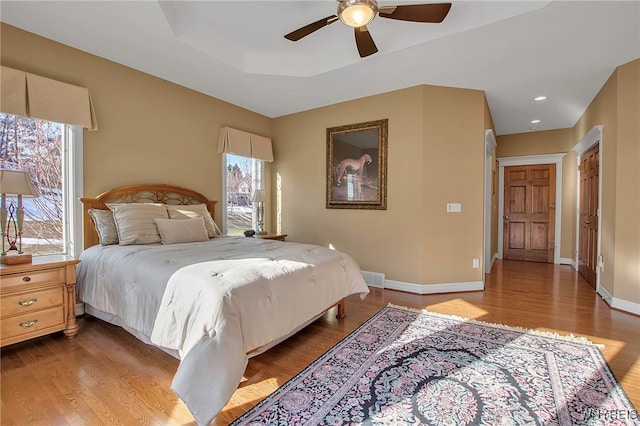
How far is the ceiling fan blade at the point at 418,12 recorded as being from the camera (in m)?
2.13

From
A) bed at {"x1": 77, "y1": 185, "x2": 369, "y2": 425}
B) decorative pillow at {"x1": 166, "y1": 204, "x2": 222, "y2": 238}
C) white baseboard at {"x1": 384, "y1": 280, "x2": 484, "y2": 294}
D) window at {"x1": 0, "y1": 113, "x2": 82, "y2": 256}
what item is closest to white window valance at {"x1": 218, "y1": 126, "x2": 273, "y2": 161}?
decorative pillow at {"x1": 166, "y1": 204, "x2": 222, "y2": 238}

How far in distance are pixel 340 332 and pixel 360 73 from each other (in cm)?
288

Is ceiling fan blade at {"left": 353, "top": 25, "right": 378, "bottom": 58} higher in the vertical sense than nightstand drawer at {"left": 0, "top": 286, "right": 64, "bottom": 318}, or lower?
higher

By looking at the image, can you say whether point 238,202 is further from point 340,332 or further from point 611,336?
point 611,336

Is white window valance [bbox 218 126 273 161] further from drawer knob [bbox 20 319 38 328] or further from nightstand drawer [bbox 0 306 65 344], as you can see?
drawer knob [bbox 20 319 38 328]

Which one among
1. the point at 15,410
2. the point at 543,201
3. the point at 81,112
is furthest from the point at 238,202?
the point at 543,201

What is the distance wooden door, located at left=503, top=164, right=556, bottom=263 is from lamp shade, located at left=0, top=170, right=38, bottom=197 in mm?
7611

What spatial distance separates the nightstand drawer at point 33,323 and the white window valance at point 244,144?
2744mm

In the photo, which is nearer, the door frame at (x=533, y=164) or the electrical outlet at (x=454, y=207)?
the electrical outlet at (x=454, y=207)

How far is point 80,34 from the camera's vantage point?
277cm

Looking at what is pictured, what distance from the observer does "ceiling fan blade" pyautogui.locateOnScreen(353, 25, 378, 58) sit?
2410 mm

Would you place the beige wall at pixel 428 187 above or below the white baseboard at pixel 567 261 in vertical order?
above

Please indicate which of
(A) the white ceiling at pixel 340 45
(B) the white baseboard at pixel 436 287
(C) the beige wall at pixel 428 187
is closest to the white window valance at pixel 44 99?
(A) the white ceiling at pixel 340 45

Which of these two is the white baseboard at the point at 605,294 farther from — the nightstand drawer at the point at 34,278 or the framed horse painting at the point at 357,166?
the nightstand drawer at the point at 34,278
